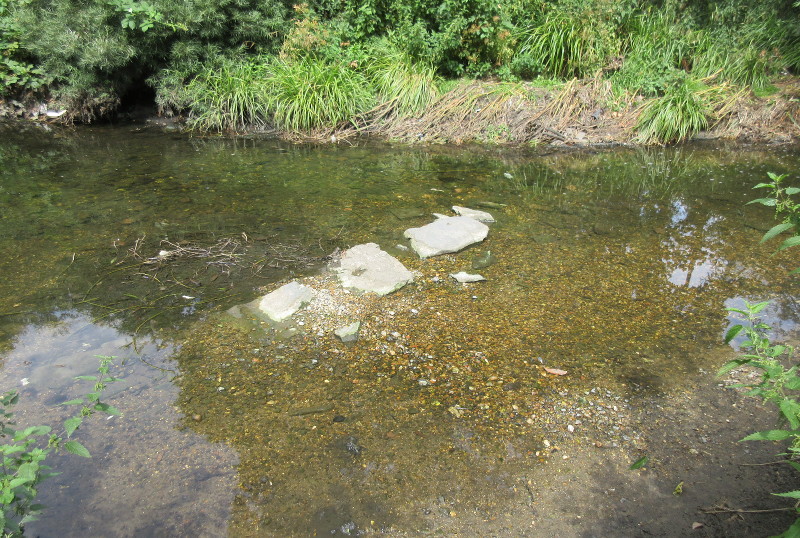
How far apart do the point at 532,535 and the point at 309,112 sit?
7148 mm

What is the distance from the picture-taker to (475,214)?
5094 mm

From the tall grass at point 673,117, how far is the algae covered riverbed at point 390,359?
2085 mm

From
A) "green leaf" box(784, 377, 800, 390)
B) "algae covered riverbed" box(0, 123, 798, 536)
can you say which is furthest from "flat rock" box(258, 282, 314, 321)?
"green leaf" box(784, 377, 800, 390)

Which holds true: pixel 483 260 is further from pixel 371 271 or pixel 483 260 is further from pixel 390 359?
pixel 390 359

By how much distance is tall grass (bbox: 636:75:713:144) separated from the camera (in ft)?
25.1

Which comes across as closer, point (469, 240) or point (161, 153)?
point (469, 240)

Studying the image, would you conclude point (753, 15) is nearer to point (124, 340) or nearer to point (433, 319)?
point (433, 319)

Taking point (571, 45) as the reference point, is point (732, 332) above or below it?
below

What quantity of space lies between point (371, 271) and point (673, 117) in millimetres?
5854

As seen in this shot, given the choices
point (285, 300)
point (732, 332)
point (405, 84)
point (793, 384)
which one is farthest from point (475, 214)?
point (405, 84)

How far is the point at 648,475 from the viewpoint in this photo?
2.35 m

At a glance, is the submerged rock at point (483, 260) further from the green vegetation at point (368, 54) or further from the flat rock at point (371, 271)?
the green vegetation at point (368, 54)

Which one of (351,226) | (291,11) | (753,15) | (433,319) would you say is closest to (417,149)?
(351,226)

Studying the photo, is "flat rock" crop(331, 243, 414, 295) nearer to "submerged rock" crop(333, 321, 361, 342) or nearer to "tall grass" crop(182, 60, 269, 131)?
"submerged rock" crop(333, 321, 361, 342)
